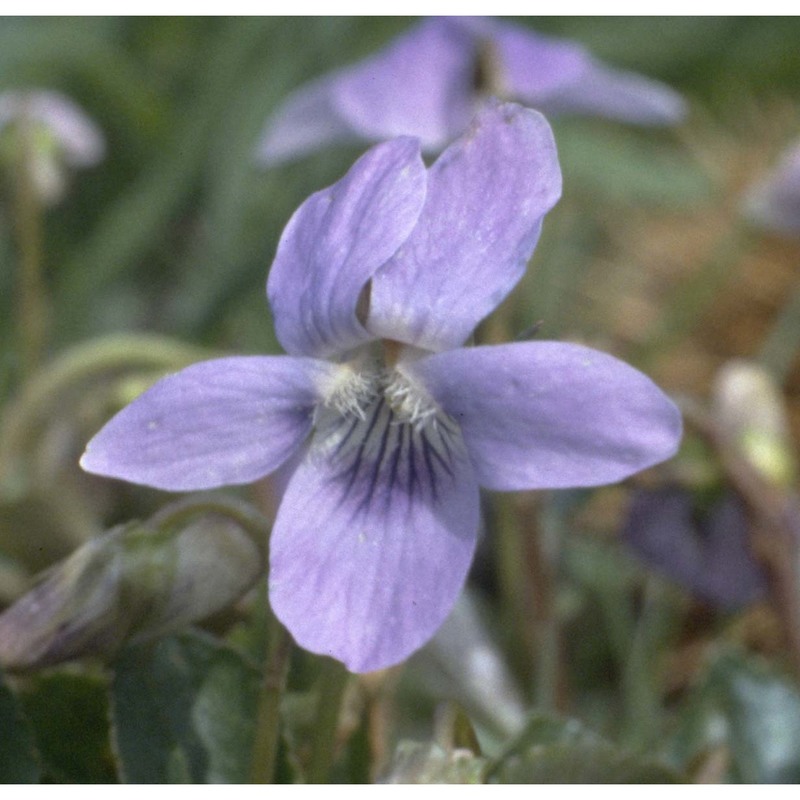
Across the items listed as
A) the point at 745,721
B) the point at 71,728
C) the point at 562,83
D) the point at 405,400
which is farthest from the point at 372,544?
the point at 562,83

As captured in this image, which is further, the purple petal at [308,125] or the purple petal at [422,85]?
the purple petal at [308,125]

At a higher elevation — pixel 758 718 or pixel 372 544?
pixel 372 544

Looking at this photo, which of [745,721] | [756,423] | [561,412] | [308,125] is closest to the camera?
[561,412]

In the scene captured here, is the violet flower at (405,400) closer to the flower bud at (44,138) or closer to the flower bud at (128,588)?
the flower bud at (128,588)

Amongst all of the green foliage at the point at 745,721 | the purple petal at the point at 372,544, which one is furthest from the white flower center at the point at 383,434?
the green foliage at the point at 745,721

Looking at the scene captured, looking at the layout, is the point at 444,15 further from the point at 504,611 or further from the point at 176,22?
the point at 176,22

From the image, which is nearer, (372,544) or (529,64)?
(372,544)

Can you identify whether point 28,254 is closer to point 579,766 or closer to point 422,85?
point 422,85
